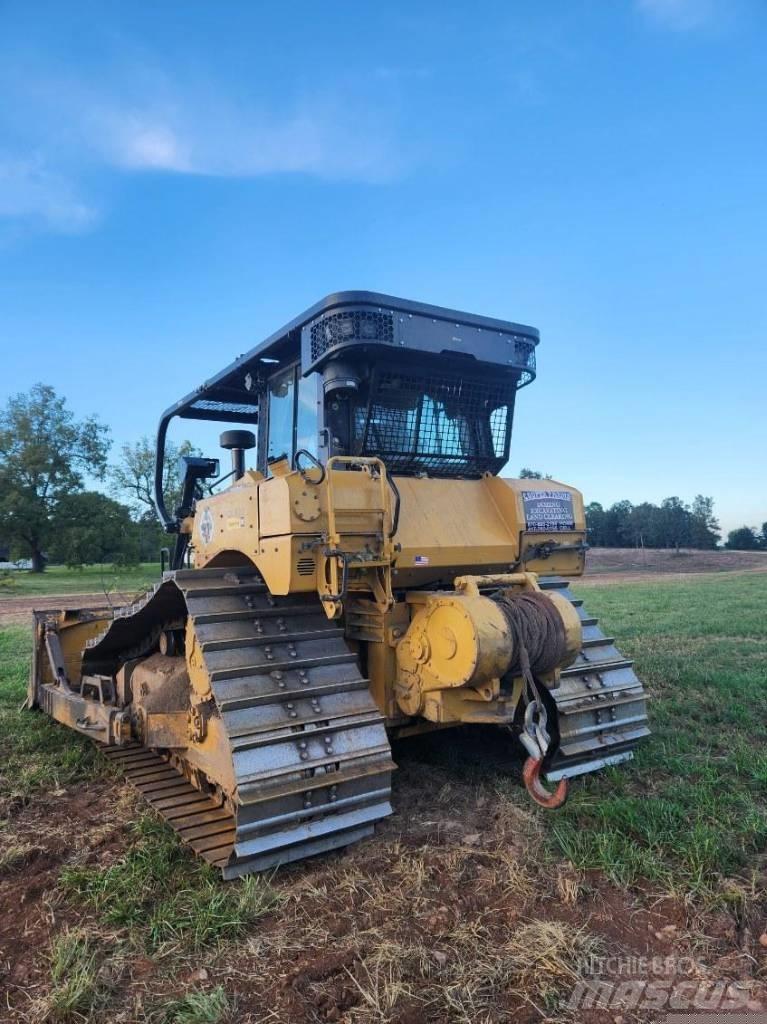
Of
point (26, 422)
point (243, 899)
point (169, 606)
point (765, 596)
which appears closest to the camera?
point (243, 899)

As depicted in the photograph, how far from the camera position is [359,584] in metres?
4.09

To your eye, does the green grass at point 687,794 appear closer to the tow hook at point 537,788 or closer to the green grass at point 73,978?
the tow hook at point 537,788

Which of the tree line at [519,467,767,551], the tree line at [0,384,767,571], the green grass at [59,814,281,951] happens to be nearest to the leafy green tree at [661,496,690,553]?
the tree line at [519,467,767,551]

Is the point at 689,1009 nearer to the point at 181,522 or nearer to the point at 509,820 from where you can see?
the point at 509,820

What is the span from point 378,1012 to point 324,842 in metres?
1.13

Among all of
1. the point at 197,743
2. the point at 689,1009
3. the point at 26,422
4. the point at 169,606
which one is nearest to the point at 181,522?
the point at 169,606

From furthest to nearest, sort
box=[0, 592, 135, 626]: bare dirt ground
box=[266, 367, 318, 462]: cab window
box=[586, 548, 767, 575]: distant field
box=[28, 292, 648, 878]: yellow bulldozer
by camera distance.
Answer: box=[586, 548, 767, 575]: distant field
box=[0, 592, 135, 626]: bare dirt ground
box=[266, 367, 318, 462]: cab window
box=[28, 292, 648, 878]: yellow bulldozer

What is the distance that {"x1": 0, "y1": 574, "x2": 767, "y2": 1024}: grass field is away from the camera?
2561 millimetres

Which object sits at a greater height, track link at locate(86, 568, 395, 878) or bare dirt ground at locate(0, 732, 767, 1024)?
track link at locate(86, 568, 395, 878)

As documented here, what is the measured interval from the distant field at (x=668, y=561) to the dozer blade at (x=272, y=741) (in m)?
38.5

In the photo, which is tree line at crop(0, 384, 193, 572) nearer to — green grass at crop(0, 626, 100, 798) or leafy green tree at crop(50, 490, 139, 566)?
leafy green tree at crop(50, 490, 139, 566)

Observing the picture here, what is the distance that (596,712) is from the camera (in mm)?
4684

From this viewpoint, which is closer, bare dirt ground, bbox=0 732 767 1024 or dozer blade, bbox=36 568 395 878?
bare dirt ground, bbox=0 732 767 1024

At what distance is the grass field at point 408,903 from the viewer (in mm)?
2561
